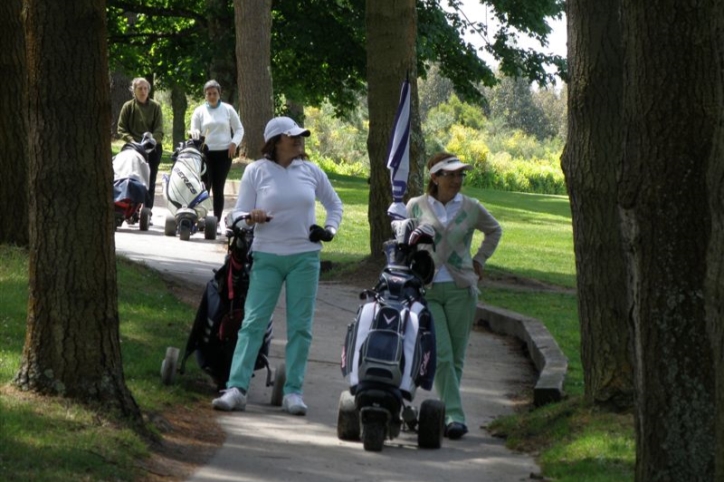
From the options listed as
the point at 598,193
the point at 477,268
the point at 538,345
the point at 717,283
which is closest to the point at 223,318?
the point at 477,268

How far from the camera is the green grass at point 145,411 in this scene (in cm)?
735

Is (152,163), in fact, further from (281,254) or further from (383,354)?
(383,354)

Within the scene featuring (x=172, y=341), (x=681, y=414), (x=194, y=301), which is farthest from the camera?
(x=194, y=301)

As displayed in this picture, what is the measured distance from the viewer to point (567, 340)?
14.8m

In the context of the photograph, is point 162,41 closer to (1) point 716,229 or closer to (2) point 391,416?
(2) point 391,416

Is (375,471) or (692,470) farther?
(375,471)

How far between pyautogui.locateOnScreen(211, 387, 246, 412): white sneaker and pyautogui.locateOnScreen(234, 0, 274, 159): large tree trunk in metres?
20.2

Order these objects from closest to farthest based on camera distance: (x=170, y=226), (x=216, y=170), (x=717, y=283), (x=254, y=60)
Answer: (x=717, y=283)
(x=216, y=170)
(x=170, y=226)
(x=254, y=60)

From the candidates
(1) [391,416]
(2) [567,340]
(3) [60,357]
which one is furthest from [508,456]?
(2) [567,340]

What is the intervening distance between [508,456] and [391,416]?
86 centimetres

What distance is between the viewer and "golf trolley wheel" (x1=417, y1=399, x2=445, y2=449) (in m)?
9.20

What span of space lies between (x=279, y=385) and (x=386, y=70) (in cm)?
734

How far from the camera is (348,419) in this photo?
9156mm

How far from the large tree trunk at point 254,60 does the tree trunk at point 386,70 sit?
1268cm
